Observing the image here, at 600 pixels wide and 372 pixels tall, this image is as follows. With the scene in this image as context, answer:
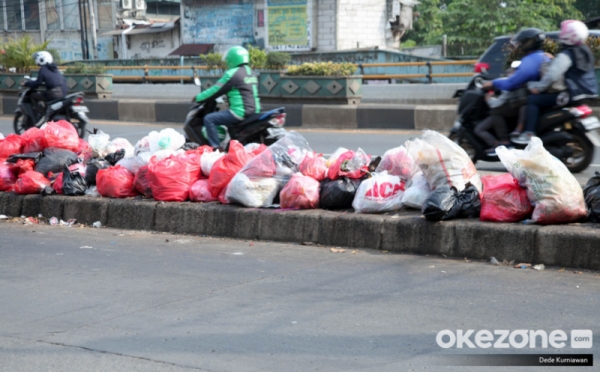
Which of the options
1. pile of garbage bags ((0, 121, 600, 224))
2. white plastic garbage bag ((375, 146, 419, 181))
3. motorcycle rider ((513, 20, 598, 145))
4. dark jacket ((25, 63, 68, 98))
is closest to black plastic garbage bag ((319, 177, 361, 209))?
pile of garbage bags ((0, 121, 600, 224))

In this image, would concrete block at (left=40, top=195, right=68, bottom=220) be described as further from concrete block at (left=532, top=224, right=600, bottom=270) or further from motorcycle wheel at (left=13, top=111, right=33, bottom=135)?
motorcycle wheel at (left=13, top=111, right=33, bottom=135)

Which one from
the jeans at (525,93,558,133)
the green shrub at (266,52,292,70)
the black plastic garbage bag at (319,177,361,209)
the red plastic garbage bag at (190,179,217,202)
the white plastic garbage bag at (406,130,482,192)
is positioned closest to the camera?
the white plastic garbage bag at (406,130,482,192)

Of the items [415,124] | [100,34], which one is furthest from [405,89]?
[100,34]

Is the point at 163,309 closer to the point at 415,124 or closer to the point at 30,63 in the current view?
the point at 415,124

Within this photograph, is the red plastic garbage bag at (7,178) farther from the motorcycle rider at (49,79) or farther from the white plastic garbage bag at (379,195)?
the motorcycle rider at (49,79)

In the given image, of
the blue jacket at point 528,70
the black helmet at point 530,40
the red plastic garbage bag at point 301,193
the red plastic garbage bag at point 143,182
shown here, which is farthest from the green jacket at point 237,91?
the black helmet at point 530,40

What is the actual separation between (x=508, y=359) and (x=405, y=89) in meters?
16.5

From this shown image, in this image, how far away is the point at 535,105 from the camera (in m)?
8.30

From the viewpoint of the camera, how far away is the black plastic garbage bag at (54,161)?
8453 mm

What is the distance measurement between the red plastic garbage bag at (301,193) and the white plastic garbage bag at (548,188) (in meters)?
1.83

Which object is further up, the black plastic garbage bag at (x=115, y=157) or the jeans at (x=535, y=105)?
the jeans at (x=535, y=105)

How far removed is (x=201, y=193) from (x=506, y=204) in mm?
3039

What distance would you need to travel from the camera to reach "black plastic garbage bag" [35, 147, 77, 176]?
8453 millimetres

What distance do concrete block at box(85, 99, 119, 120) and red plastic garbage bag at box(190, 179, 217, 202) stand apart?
1397 cm
